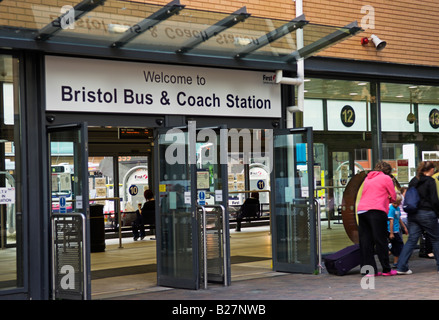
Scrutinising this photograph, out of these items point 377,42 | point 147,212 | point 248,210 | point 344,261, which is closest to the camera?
point 344,261

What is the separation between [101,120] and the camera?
9352mm

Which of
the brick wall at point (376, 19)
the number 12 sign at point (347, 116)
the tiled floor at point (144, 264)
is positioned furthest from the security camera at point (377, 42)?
the tiled floor at point (144, 264)

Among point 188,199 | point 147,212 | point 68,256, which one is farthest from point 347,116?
point 147,212

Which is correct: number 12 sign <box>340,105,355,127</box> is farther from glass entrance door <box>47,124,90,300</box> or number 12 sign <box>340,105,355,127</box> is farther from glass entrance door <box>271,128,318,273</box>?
glass entrance door <box>47,124,90,300</box>

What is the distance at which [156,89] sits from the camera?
32.3ft

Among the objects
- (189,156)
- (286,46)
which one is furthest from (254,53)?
(189,156)

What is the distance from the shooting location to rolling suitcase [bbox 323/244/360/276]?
390 inches

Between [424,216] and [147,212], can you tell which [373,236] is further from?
[147,212]

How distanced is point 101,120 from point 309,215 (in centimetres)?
334

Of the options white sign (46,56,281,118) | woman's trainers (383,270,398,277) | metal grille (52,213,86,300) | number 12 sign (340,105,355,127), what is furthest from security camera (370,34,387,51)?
metal grille (52,213,86,300)

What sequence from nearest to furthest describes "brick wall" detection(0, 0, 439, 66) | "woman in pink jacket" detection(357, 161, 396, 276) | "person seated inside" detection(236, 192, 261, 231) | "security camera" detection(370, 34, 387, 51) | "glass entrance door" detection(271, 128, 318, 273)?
"woman in pink jacket" detection(357, 161, 396, 276) < "glass entrance door" detection(271, 128, 318, 273) < "brick wall" detection(0, 0, 439, 66) < "security camera" detection(370, 34, 387, 51) < "person seated inside" detection(236, 192, 261, 231)

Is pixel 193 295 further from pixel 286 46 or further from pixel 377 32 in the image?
pixel 377 32

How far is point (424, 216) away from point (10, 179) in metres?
5.44

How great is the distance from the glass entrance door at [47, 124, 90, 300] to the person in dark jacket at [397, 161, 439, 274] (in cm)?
433
